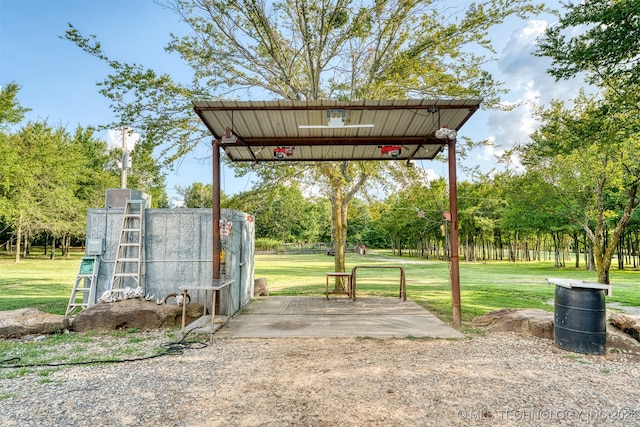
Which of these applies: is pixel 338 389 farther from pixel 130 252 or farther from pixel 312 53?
pixel 312 53

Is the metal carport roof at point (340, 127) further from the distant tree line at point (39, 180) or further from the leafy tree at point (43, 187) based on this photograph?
the leafy tree at point (43, 187)

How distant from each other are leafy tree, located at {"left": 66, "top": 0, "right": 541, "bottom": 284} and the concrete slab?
3.82 m

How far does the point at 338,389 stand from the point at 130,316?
430 cm

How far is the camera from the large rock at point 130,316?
19.3ft

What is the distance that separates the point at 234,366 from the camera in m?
4.21

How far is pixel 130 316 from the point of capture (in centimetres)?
604

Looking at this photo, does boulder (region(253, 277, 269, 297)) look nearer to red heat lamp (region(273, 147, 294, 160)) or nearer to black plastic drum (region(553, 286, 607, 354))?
red heat lamp (region(273, 147, 294, 160))

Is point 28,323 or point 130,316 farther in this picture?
point 130,316

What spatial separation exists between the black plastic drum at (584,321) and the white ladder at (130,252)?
7250 millimetres

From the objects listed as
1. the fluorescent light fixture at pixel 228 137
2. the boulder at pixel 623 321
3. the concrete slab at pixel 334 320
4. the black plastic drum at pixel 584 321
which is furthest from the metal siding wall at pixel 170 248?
the boulder at pixel 623 321

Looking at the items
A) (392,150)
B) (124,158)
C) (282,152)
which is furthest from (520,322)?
(124,158)

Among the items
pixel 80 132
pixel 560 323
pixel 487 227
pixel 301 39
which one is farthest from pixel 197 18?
pixel 80 132

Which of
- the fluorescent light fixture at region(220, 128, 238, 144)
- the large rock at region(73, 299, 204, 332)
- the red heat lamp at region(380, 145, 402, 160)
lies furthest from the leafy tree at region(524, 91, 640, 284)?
the large rock at region(73, 299, 204, 332)

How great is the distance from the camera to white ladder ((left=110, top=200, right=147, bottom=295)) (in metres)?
6.80
